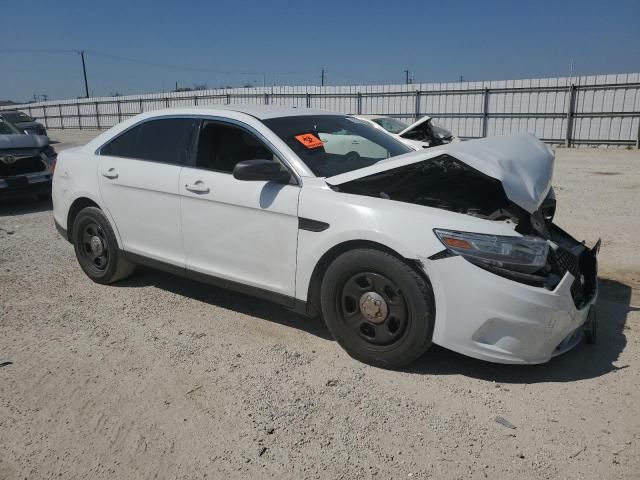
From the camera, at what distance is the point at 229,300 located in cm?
465

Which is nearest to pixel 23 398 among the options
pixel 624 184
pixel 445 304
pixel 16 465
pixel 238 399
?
pixel 16 465

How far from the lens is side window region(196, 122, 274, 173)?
13.2 feet

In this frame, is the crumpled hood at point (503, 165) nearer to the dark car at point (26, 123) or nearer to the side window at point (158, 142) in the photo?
the side window at point (158, 142)

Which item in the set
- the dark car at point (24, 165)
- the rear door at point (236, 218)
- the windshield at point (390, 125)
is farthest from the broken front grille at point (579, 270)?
the windshield at point (390, 125)

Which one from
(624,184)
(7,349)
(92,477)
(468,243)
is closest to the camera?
(92,477)

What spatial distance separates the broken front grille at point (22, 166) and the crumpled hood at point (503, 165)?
7.09 metres

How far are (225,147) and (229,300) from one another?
1337mm

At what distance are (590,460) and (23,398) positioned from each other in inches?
121

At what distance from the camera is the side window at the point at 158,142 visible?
4.28m

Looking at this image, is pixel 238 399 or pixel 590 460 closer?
pixel 590 460

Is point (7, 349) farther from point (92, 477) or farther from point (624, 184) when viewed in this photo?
point (624, 184)

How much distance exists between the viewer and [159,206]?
430 cm

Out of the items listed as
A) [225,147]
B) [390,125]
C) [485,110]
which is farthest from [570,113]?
[225,147]

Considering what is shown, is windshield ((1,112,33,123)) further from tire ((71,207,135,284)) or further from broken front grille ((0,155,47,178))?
tire ((71,207,135,284))
